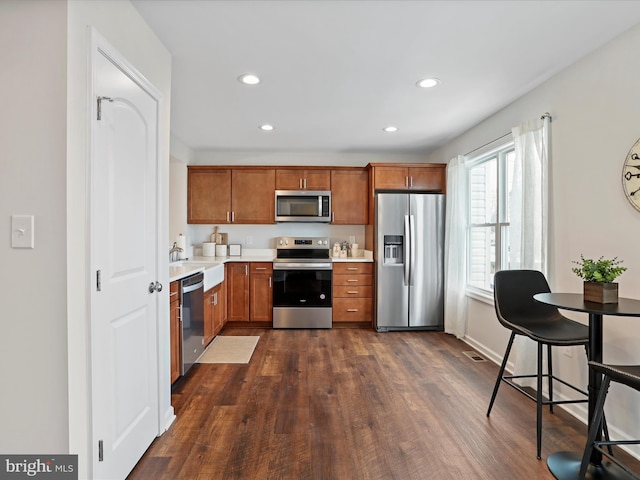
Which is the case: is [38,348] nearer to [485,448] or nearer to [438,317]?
[485,448]

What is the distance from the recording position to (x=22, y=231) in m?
1.36

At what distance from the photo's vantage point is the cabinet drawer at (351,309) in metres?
4.78

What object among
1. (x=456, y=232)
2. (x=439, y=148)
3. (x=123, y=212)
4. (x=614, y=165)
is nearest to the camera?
(x=123, y=212)

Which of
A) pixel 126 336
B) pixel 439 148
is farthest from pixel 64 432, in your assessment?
pixel 439 148

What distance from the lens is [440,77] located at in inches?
106

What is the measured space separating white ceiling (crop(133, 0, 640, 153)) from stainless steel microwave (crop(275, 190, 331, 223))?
131 cm

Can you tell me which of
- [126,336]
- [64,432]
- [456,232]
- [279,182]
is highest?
[279,182]

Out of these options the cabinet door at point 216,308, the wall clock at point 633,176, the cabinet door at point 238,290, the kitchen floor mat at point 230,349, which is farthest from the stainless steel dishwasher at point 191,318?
the wall clock at point 633,176

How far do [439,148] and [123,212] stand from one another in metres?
4.30

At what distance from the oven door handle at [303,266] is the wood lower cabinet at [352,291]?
0.43ft

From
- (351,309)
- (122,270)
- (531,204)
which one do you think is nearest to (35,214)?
(122,270)

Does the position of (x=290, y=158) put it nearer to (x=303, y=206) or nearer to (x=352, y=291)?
(x=303, y=206)

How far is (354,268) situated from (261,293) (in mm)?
1262

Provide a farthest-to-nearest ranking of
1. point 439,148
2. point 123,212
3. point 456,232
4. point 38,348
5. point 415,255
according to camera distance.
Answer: point 439,148 → point 415,255 → point 456,232 → point 123,212 → point 38,348
